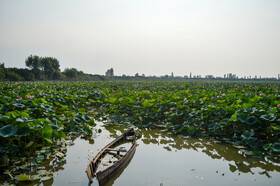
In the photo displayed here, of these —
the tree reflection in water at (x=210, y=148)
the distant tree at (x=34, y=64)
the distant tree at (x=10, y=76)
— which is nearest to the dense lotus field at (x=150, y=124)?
the tree reflection in water at (x=210, y=148)

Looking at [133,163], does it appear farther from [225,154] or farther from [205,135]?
[205,135]

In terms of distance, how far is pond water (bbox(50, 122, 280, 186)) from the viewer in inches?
129

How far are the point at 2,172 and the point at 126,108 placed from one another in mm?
5594

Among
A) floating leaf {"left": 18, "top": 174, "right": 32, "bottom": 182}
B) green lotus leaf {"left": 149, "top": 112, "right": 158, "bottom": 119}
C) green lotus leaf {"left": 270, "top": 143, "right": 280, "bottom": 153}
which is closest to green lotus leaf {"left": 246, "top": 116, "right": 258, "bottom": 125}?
green lotus leaf {"left": 270, "top": 143, "right": 280, "bottom": 153}

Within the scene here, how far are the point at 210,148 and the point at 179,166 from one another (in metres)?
1.37

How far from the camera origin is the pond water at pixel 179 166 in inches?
129

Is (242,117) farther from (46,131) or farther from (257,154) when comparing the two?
(46,131)

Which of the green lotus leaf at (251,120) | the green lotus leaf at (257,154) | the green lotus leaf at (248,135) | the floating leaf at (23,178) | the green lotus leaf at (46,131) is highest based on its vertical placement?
the green lotus leaf at (46,131)

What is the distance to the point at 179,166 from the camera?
384 centimetres

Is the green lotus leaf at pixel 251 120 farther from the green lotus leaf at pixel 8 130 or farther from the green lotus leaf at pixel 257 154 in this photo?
the green lotus leaf at pixel 8 130

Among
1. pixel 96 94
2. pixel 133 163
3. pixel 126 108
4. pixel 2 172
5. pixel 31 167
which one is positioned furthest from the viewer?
pixel 96 94

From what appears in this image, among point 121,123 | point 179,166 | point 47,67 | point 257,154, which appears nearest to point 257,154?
point 257,154

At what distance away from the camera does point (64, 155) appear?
13.8 ft

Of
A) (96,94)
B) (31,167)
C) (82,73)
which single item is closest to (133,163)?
(31,167)
